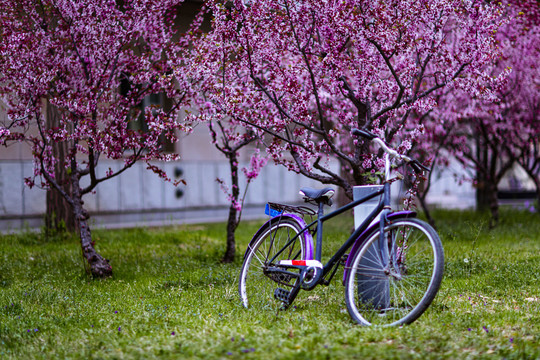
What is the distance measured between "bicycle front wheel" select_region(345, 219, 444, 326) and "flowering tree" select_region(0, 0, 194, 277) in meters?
3.16

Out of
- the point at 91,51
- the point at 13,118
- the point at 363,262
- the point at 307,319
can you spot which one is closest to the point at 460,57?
the point at 363,262

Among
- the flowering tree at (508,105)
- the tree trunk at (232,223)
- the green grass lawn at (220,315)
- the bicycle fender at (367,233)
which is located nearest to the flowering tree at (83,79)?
the green grass lawn at (220,315)

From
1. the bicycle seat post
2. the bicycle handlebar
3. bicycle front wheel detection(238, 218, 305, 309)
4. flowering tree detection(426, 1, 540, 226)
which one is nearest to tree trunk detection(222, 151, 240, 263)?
bicycle front wheel detection(238, 218, 305, 309)

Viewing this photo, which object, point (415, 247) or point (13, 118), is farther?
point (415, 247)

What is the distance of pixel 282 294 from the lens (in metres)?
5.50

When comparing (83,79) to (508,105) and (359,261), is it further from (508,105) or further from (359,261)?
(508,105)

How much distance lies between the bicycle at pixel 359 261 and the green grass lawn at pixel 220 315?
8.3 inches

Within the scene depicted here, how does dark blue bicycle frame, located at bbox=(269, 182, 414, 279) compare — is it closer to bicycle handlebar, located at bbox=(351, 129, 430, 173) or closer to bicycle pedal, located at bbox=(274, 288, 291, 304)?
bicycle handlebar, located at bbox=(351, 129, 430, 173)

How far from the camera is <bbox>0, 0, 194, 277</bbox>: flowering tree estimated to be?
7.46m

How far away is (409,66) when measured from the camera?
7.41 meters

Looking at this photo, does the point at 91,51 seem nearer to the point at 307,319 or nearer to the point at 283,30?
the point at 283,30

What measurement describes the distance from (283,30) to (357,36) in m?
0.85

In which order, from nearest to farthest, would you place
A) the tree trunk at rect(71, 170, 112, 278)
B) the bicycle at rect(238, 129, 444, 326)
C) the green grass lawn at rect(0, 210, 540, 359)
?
the green grass lawn at rect(0, 210, 540, 359) < the bicycle at rect(238, 129, 444, 326) < the tree trunk at rect(71, 170, 112, 278)

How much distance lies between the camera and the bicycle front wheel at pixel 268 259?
5684 millimetres
